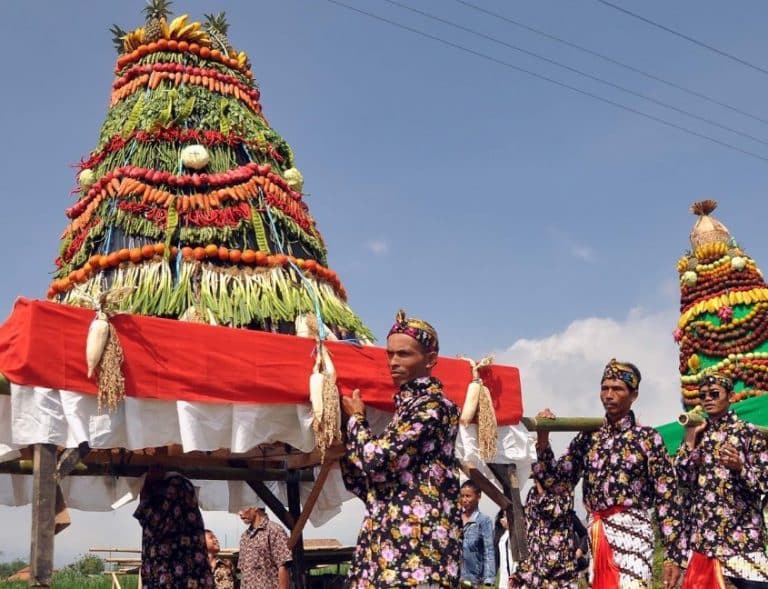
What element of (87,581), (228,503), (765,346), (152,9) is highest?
(152,9)

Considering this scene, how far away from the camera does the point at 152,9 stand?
926 cm

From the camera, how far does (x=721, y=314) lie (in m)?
14.5

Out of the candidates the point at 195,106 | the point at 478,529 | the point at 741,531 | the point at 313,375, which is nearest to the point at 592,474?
the point at 741,531

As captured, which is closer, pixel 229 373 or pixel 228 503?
pixel 229 373

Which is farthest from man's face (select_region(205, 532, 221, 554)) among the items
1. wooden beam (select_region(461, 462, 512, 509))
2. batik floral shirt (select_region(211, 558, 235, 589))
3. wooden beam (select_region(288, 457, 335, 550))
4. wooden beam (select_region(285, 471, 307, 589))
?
wooden beam (select_region(461, 462, 512, 509))

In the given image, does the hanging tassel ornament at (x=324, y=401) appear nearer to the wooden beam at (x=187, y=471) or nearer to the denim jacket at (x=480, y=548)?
the wooden beam at (x=187, y=471)

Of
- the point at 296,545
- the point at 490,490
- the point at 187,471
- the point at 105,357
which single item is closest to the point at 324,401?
the point at 105,357

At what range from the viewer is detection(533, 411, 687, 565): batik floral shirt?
4.37 meters

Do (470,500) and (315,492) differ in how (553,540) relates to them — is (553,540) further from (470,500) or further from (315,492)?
(470,500)

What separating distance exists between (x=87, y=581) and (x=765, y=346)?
10961 mm

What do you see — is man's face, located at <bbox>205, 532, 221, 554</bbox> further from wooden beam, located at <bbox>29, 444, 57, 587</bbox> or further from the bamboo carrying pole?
wooden beam, located at <bbox>29, 444, 57, 587</bbox>

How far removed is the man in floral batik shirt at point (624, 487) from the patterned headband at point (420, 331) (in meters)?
1.36

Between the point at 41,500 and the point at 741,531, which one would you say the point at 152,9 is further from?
the point at 741,531

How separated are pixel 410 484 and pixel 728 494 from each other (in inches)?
98.5
